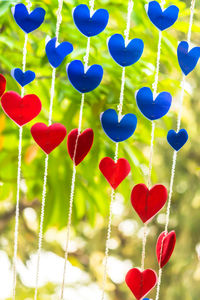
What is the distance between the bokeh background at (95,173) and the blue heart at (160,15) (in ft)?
0.83

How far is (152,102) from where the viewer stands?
23.8 inches

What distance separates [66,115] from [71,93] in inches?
4.6

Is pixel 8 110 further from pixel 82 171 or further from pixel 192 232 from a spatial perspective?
pixel 192 232

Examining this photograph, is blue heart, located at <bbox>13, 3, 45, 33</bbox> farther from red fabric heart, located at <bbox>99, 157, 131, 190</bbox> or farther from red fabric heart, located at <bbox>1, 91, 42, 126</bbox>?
Answer: red fabric heart, located at <bbox>99, 157, 131, 190</bbox>

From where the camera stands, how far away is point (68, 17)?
3.20 ft

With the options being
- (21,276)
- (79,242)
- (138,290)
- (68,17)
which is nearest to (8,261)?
(21,276)

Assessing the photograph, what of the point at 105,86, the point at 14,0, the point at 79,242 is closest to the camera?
the point at 14,0

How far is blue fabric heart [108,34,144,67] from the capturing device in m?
0.60

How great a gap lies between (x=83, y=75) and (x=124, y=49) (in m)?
0.06

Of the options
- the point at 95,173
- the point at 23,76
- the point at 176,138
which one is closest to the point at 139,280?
the point at 176,138

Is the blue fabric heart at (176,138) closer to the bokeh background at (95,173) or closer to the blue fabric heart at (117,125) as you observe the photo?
the blue fabric heart at (117,125)

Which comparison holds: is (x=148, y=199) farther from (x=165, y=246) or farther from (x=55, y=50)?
(x=55, y=50)

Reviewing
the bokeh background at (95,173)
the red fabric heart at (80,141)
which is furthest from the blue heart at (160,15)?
the bokeh background at (95,173)

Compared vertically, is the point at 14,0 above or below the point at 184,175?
above
